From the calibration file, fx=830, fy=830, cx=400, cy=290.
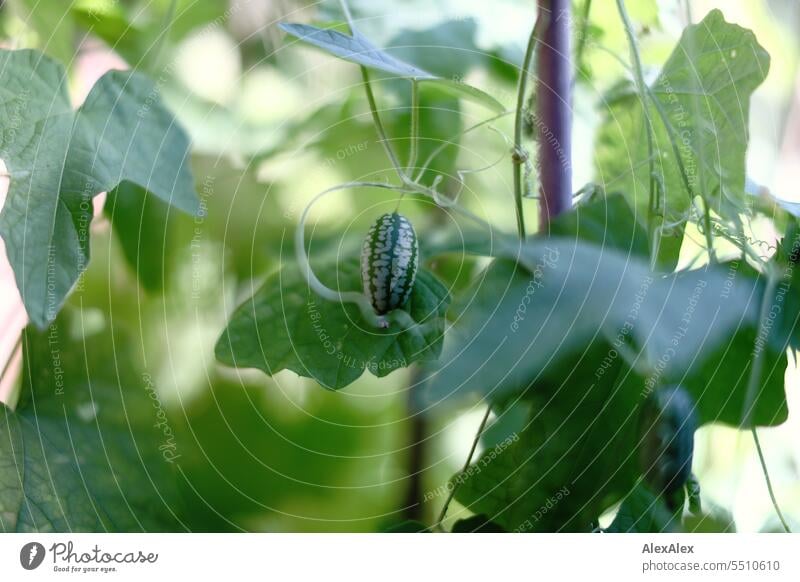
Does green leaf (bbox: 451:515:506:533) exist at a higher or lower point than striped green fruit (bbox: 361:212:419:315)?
lower

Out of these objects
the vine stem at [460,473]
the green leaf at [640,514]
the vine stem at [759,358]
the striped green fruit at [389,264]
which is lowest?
the green leaf at [640,514]

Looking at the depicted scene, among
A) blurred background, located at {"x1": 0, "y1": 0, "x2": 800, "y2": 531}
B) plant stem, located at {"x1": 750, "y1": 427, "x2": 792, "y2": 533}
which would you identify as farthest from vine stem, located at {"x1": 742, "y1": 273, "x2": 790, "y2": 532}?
blurred background, located at {"x1": 0, "y1": 0, "x2": 800, "y2": 531}

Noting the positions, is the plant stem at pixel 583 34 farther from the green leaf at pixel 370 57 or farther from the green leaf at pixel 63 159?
the green leaf at pixel 63 159

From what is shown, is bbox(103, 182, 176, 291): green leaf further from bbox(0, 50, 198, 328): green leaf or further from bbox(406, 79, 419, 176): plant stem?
bbox(406, 79, 419, 176): plant stem

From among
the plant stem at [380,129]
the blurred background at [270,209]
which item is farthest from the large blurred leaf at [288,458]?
the plant stem at [380,129]

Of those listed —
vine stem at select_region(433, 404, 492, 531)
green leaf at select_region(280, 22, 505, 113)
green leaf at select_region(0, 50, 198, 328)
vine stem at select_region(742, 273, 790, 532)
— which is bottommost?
vine stem at select_region(433, 404, 492, 531)

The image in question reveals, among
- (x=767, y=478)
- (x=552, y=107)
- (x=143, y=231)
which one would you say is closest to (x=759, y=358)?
(x=767, y=478)
